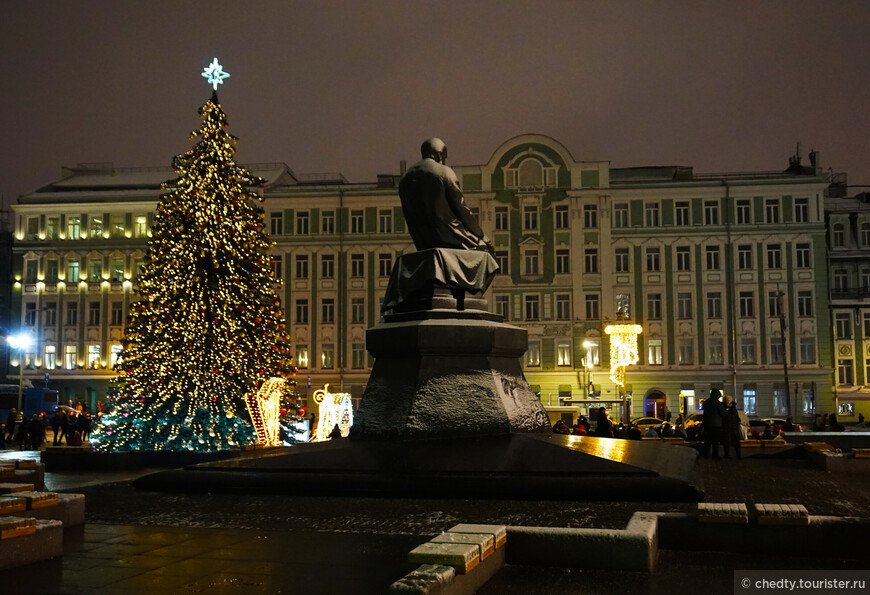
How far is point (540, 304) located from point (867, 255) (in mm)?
18543

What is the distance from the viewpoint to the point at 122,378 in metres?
18.5

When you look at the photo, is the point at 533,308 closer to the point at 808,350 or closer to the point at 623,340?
the point at 808,350

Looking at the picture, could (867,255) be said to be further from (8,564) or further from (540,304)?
(8,564)

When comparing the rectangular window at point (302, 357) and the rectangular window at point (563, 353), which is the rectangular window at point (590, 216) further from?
the rectangular window at point (302, 357)

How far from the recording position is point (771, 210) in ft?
158

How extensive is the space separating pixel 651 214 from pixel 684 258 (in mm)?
2969

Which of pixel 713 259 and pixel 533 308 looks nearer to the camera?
pixel 713 259

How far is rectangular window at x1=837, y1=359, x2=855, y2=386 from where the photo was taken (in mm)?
48741

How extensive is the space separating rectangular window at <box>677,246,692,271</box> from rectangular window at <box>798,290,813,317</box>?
590 cm

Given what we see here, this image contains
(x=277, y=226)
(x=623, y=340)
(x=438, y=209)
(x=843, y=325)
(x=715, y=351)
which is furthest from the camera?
(x=277, y=226)

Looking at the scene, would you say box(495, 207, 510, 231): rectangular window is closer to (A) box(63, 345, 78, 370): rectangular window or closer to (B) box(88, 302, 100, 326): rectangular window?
(B) box(88, 302, 100, 326): rectangular window

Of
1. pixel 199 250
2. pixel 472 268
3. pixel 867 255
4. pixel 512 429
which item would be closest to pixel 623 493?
pixel 512 429

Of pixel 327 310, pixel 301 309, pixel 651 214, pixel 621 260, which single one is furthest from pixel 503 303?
pixel 301 309

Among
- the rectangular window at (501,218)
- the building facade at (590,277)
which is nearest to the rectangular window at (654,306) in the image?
the building facade at (590,277)
